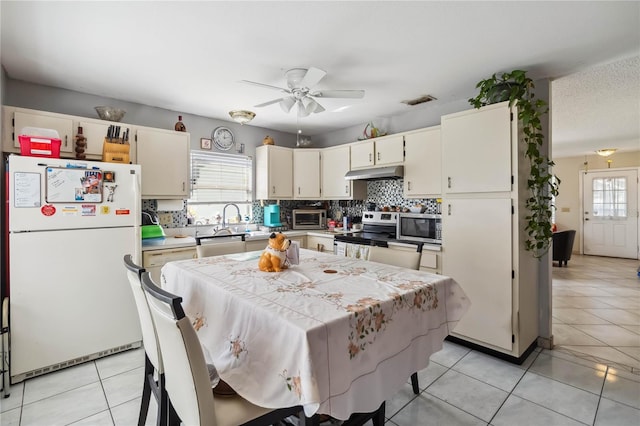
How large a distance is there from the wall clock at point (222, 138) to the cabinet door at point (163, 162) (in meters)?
0.61

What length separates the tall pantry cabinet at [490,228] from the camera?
245 cm

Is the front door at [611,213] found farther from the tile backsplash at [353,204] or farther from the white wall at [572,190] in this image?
the tile backsplash at [353,204]

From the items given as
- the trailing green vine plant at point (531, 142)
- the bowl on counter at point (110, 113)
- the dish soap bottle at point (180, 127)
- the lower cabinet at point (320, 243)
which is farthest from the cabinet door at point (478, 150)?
the bowl on counter at point (110, 113)

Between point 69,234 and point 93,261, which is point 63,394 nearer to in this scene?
point 93,261

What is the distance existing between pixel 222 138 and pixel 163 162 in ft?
3.31

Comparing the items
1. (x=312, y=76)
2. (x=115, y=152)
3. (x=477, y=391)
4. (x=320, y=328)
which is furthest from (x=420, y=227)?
(x=115, y=152)

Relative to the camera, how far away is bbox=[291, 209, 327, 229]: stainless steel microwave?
14.8ft

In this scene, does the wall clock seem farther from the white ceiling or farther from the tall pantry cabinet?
the tall pantry cabinet

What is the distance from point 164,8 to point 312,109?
1307 mm

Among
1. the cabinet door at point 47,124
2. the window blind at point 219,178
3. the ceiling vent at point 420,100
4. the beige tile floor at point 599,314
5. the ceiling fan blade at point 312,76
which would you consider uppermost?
the ceiling vent at point 420,100

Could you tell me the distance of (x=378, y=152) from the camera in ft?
12.3

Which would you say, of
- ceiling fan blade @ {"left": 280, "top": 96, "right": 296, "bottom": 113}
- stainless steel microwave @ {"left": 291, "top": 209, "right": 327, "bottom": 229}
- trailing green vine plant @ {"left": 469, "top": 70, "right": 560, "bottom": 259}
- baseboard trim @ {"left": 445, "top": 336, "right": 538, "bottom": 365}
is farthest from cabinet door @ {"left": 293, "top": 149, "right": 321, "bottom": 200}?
baseboard trim @ {"left": 445, "top": 336, "right": 538, "bottom": 365}

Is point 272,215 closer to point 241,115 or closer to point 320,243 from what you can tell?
point 320,243

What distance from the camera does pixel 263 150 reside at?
167 inches
